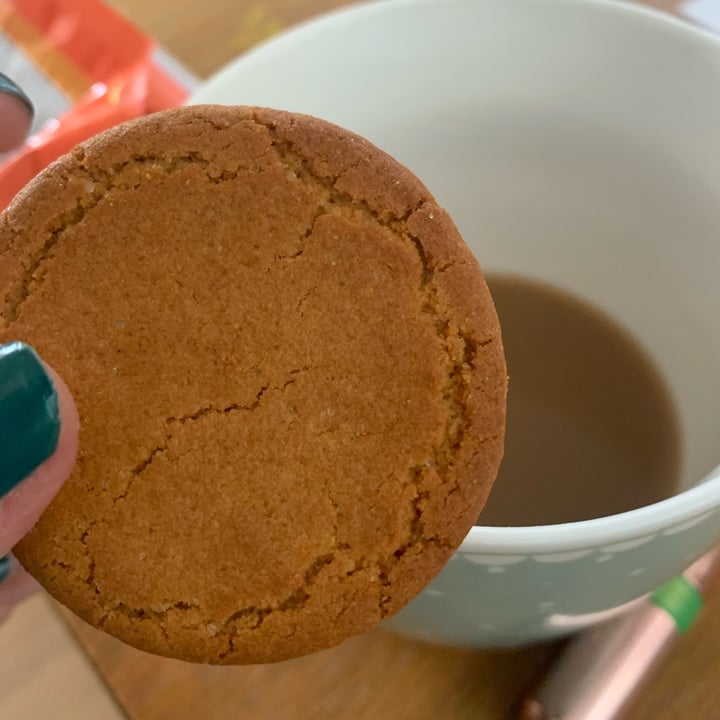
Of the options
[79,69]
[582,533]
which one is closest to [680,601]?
[582,533]

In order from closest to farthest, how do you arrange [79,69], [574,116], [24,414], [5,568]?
[24,414] < [5,568] < [574,116] < [79,69]

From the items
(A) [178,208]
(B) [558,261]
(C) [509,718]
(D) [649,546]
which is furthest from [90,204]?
(B) [558,261]

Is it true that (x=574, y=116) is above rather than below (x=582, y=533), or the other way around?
above

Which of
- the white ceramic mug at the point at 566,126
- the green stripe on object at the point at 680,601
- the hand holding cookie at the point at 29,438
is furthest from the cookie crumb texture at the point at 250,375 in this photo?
the green stripe on object at the point at 680,601

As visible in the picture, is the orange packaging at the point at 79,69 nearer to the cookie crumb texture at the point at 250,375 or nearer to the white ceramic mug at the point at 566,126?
the white ceramic mug at the point at 566,126

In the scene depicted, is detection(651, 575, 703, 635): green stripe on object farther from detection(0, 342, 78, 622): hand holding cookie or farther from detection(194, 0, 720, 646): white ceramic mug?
detection(0, 342, 78, 622): hand holding cookie

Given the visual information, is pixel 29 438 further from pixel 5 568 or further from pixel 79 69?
pixel 79 69
